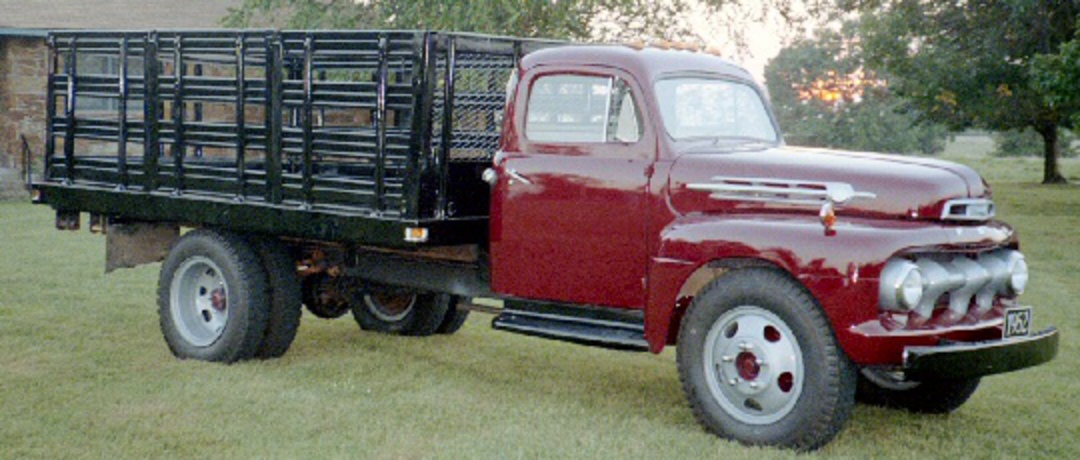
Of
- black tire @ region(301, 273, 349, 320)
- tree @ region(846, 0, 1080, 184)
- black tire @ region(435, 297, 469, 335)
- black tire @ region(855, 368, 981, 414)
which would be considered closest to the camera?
black tire @ region(855, 368, 981, 414)

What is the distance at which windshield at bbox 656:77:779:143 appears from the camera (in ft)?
23.8

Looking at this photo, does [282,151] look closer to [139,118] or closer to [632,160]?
[139,118]

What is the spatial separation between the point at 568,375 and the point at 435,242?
1453 millimetres

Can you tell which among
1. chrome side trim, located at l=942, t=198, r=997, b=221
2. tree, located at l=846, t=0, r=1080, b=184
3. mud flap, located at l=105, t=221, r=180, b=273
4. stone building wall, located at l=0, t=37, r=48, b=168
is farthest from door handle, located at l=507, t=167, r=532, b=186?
stone building wall, located at l=0, t=37, r=48, b=168

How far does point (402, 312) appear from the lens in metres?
9.88

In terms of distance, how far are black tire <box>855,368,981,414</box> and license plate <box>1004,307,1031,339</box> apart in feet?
2.28

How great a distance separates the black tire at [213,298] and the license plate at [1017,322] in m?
4.49

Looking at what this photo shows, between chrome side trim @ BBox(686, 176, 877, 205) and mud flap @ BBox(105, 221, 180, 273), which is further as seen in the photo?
mud flap @ BBox(105, 221, 180, 273)

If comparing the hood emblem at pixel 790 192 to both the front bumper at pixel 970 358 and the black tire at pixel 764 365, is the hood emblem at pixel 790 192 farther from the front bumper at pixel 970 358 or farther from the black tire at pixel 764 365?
the front bumper at pixel 970 358

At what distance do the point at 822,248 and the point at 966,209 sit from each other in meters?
0.79

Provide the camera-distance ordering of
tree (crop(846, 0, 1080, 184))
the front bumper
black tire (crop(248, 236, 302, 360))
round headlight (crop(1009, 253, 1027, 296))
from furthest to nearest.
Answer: tree (crop(846, 0, 1080, 184)) < black tire (crop(248, 236, 302, 360)) < round headlight (crop(1009, 253, 1027, 296)) < the front bumper

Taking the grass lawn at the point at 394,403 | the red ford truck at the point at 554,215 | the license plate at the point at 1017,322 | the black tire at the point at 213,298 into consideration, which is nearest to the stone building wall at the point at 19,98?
the grass lawn at the point at 394,403

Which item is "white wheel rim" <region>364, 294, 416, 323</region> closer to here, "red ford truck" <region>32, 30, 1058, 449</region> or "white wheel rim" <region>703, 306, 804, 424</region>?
"red ford truck" <region>32, 30, 1058, 449</region>

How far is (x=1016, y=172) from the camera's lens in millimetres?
58938
